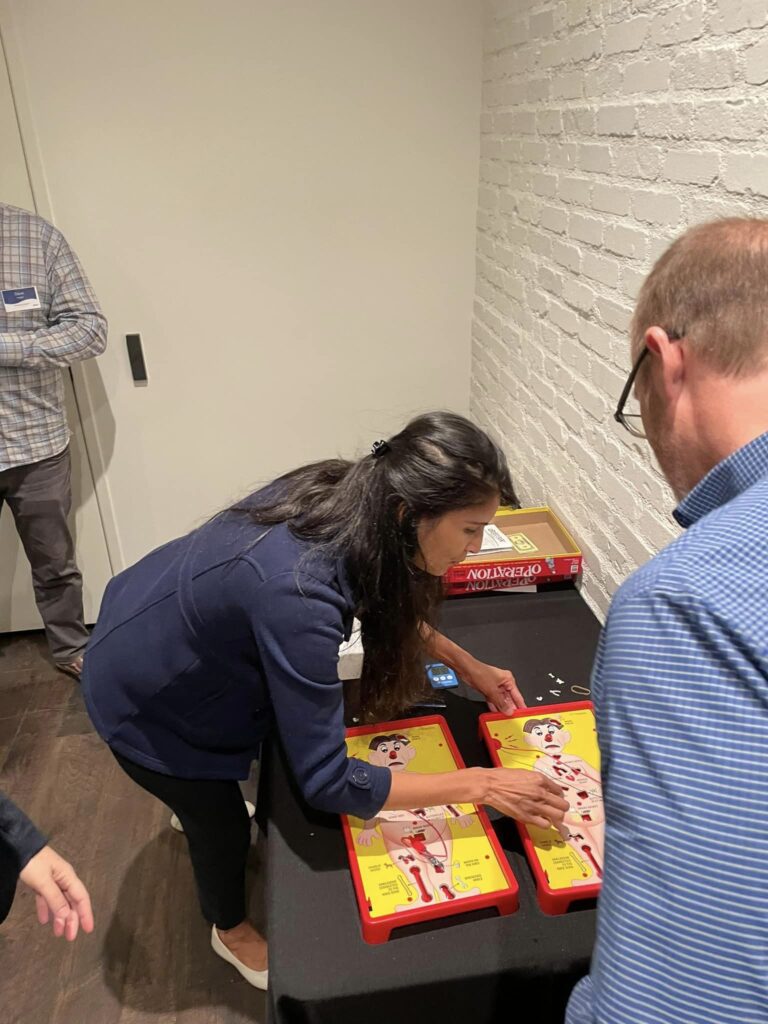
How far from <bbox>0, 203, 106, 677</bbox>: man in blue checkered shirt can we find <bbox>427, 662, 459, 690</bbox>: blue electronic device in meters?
1.51

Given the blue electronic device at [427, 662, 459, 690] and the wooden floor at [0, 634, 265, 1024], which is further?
the wooden floor at [0, 634, 265, 1024]

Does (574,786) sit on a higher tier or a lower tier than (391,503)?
lower

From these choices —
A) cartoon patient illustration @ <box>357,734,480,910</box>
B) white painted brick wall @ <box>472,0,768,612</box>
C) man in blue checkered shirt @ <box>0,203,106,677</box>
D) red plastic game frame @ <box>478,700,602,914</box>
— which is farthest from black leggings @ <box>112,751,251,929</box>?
man in blue checkered shirt @ <box>0,203,106,677</box>

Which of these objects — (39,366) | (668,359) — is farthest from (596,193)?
(39,366)

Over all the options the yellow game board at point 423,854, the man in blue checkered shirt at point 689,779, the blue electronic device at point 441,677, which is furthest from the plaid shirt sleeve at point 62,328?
the man in blue checkered shirt at point 689,779

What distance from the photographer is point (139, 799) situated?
212 cm

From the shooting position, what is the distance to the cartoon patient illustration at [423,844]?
39.2 inches

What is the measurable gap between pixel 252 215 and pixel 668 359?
2014mm

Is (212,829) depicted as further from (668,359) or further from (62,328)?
(62,328)

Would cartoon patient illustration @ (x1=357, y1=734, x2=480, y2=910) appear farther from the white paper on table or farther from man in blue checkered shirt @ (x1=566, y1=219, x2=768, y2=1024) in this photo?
the white paper on table

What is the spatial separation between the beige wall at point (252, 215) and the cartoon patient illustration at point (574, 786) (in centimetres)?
169

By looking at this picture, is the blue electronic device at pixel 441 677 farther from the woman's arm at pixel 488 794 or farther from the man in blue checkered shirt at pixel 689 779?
the man in blue checkered shirt at pixel 689 779

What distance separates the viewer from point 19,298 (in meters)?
2.16

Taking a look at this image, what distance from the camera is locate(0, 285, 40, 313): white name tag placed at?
215 centimetres
